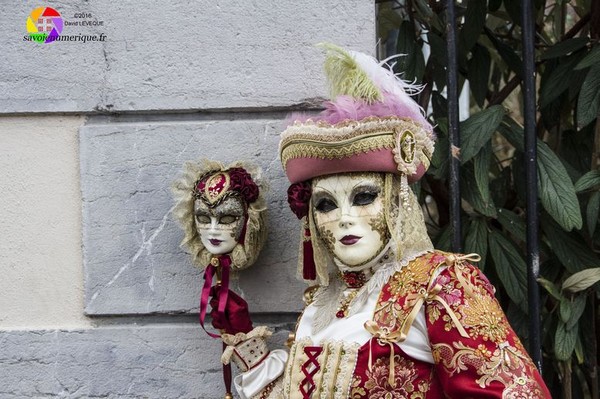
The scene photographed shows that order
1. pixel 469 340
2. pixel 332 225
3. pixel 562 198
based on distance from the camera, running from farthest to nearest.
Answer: pixel 562 198 < pixel 332 225 < pixel 469 340

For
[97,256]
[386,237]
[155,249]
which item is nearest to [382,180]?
[386,237]

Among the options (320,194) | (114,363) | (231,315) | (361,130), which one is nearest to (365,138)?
(361,130)

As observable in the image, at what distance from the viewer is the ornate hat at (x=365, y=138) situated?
1.93 metres

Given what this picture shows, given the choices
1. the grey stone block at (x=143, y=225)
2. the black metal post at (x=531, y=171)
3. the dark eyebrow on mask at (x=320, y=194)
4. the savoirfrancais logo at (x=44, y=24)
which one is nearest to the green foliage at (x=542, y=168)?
the black metal post at (x=531, y=171)

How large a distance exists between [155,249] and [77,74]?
523mm

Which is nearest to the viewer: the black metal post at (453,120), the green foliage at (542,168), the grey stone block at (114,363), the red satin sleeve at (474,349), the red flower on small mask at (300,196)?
the red satin sleeve at (474,349)

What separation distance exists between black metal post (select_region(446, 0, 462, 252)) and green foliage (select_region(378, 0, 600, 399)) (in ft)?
0.37

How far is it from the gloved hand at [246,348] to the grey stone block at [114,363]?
0.16 metres

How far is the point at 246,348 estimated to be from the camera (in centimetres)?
218

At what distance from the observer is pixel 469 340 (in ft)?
5.93

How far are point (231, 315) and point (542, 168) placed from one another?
882 mm

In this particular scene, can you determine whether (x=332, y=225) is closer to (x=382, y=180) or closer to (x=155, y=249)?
(x=382, y=180)

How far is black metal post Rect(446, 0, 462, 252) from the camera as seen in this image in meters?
2.14

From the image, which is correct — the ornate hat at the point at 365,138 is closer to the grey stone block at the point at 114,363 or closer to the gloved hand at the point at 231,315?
the gloved hand at the point at 231,315
